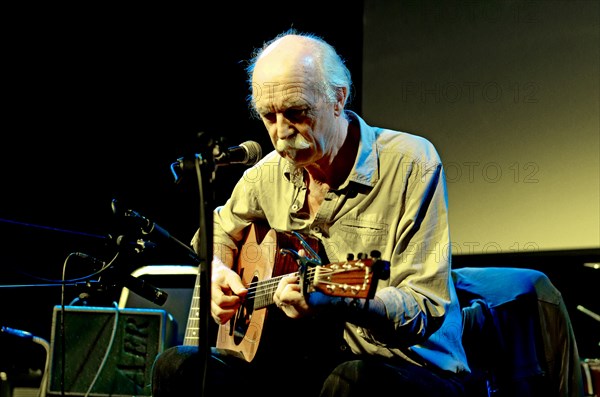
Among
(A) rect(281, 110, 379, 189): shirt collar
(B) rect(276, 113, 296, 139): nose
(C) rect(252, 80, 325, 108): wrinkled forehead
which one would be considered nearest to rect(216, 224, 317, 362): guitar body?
(A) rect(281, 110, 379, 189): shirt collar

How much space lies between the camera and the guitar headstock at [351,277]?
186 cm

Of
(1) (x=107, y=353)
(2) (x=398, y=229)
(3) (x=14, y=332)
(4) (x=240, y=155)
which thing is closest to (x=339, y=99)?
(2) (x=398, y=229)

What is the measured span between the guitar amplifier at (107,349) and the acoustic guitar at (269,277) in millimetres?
418

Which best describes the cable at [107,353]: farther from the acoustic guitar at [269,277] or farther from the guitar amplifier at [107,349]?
the acoustic guitar at [269,277]

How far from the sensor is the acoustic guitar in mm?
1890

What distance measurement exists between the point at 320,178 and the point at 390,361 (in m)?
0.82

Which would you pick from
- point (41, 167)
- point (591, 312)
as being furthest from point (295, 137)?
point (41, 167)

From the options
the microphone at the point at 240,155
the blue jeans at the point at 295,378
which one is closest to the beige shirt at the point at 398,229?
the blue jeans at the point at 295,378

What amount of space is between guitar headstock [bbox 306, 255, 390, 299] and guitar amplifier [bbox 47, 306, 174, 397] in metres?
1.56

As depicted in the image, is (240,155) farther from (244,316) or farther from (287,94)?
(244,316)

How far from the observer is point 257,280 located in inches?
106

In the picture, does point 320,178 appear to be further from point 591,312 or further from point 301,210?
point 591,312

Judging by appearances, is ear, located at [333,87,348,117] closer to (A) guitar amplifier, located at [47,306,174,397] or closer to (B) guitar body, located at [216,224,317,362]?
(B) guitar body, located at [216,224,317,362]

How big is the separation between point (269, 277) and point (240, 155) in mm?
651
